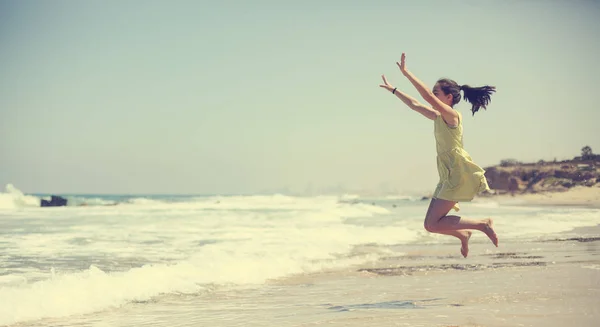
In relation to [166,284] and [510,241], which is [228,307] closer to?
[166,284]

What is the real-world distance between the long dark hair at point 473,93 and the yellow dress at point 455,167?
24cm

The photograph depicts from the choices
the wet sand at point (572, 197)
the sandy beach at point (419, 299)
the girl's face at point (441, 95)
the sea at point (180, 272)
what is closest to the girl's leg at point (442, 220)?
the sandy beach at point (419, 299)

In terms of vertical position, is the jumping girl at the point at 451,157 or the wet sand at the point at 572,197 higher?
the jumping girl at the point at 451,157

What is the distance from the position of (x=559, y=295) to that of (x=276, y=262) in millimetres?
3895

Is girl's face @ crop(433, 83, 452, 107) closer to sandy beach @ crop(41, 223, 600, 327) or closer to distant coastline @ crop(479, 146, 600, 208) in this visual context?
sandy beach @ crop(41, 223, 600, 327)

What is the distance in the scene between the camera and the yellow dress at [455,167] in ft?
17.0

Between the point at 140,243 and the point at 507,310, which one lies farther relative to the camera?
the point at 140,243

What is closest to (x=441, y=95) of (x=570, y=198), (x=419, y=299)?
(x=419, y=299)

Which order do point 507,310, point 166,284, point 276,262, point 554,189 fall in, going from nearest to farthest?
point 507,310
point 166,284
point 276,262
point 554,189

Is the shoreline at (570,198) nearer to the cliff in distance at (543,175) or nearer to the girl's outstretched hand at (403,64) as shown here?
the cliff in distance at (543,175)

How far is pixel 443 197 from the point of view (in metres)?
5.29

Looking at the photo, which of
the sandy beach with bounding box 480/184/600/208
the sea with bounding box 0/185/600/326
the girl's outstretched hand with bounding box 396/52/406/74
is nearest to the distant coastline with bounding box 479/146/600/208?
the sandy beach with bounding box 480/184/600/208

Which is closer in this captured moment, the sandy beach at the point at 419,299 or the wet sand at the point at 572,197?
the sandy beach at the point at 419,299

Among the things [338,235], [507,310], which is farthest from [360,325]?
[338,235]
